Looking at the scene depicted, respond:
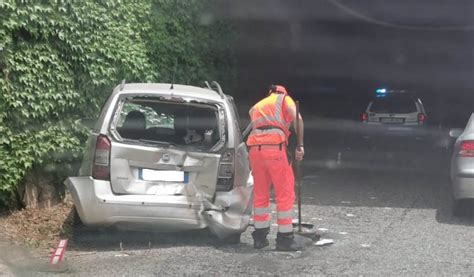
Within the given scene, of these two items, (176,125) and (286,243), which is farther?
(176,125)

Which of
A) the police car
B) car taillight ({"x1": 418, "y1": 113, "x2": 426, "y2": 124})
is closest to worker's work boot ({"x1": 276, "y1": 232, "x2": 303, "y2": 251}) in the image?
the police car

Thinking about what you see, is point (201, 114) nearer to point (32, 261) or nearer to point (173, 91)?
point (173, 91)

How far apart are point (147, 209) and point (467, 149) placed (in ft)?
13.0

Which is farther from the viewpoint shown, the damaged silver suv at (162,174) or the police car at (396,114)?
the police car at (396,114)

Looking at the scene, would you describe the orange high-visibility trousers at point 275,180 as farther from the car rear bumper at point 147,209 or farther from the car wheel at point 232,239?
the car rear bumper at point 147,209

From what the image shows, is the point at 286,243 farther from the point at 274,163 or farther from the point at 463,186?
the point at 463,186

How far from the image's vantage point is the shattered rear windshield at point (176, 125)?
7273 mm

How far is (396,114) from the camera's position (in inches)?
687

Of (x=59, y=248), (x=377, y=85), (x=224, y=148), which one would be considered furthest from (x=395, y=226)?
(x=377, y=85)

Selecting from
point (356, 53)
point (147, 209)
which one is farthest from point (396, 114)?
point (356, 53)

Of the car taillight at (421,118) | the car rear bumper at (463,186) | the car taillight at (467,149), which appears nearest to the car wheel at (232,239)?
the car rear bumper at (463,186)

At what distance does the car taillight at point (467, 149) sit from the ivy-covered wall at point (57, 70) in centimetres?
414

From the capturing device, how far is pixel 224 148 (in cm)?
720

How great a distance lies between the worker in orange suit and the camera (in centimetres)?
718
